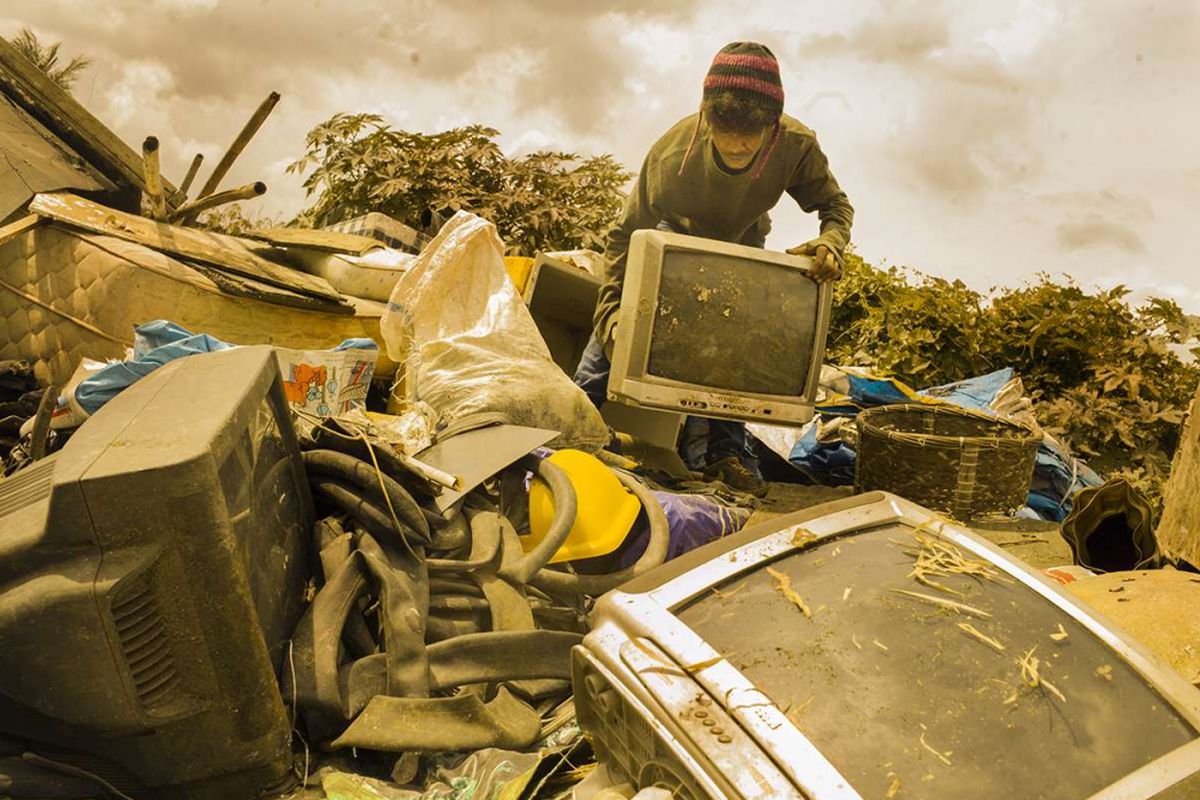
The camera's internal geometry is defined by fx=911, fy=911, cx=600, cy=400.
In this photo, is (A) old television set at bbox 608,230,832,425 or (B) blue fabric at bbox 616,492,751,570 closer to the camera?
(B) blue fabric at bbox 616,492,751,570

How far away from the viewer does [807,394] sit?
3.66 metres

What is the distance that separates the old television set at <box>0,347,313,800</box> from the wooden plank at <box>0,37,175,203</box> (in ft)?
12.4

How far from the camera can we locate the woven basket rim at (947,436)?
3412mm

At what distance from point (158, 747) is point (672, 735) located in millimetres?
927

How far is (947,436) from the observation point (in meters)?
3.71

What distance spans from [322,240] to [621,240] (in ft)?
4.98

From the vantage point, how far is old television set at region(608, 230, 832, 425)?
11.3 feet

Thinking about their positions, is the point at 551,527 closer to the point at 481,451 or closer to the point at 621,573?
the point at 621,573

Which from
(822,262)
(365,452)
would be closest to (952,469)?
(822,262)

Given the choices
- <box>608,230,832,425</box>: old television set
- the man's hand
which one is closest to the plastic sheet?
<box>608,230,832,425</box>: old television set

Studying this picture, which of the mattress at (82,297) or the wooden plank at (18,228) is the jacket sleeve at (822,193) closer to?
the mattress at (82,297)

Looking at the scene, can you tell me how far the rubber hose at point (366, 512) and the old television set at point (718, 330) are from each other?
4.73 feet

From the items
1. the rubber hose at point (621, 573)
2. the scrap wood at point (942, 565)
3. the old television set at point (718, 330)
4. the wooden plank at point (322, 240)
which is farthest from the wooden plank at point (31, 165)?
the scrap wood at point (942, 565)

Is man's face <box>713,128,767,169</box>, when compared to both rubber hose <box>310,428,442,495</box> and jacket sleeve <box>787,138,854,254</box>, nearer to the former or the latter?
jacket sleeve <box>787,138,854,254</box>
